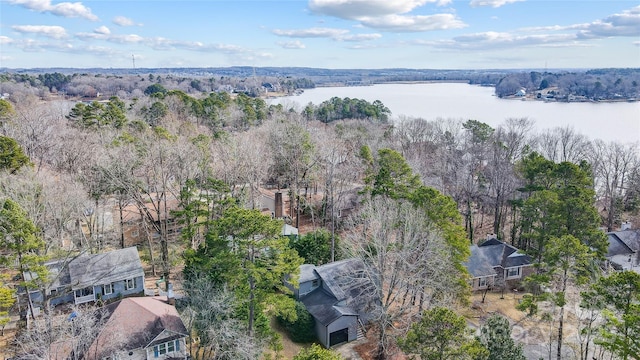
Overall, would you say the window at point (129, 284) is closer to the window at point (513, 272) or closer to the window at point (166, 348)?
Result: the window at point (166, 348)

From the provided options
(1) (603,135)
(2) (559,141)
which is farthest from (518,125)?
(1) (603,135)

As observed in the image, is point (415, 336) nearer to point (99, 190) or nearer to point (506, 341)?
point (506, 341)

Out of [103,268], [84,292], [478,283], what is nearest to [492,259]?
[478,283]

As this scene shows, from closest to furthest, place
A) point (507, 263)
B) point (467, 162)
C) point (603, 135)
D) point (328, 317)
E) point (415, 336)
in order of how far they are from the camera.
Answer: point (415, 336) < point (328, 317) < point (507, 263) < point (467, 162) < point (603, 135)

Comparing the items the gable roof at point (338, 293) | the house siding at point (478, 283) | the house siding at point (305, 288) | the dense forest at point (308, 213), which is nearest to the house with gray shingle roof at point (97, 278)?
the dense forest at point (308, 213)

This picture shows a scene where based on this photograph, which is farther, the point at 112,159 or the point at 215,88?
the point at 215,88
